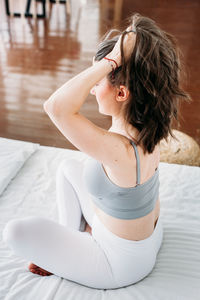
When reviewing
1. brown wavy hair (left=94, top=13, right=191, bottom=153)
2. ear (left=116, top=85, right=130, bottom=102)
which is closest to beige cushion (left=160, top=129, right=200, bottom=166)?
brown wavy hair (left=94, top=13, right=191, bottom=153)

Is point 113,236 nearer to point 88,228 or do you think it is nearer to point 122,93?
point 88,228

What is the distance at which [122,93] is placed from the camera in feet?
3.25

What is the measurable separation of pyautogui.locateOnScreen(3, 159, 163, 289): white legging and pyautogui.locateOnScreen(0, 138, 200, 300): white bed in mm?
55

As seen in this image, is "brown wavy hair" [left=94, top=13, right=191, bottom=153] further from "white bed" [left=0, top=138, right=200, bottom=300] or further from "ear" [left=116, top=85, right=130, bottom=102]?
"white bed" [left=0, top=138, right=200, bottom=300]

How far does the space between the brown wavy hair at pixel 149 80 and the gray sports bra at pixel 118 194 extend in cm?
8

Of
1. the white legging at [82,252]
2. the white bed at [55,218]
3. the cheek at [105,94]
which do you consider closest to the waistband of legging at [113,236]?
the white legging at [82,252]

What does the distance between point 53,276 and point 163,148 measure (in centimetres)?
125

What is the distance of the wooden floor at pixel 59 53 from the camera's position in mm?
2787

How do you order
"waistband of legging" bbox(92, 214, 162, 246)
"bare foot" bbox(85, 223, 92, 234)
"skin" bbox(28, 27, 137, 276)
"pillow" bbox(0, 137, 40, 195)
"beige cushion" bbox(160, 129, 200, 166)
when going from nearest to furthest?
"skin" bbox(28, 27, 137, 276) → "waistband of legging" bbox(92, 214, 162, 246) → "bare foot" bbox(85, 223, 92, 234) → "pillow" bbox(0, 137, 40, 195) → "beige cushion" bbox(160, 129, 200, 166)

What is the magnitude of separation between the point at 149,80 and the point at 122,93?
0.10m

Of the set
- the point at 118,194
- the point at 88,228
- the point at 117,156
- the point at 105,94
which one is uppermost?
the point at 105,94

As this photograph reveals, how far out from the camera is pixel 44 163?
190cm

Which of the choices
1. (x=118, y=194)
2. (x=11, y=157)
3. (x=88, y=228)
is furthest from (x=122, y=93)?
(x=11, y=157)

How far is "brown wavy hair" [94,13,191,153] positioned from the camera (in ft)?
3.02
